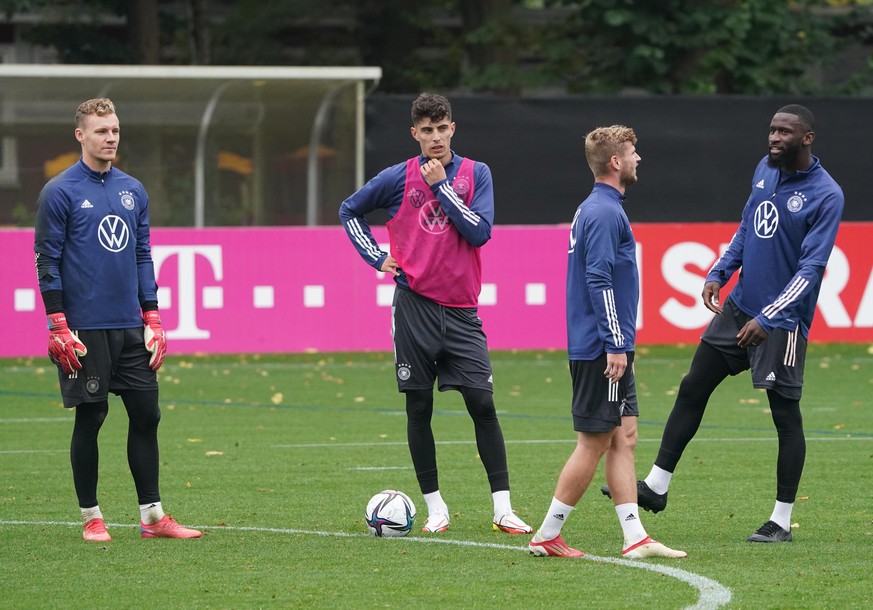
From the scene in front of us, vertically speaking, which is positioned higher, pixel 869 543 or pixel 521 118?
pixel 521 118

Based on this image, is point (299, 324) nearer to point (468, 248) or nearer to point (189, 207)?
point (189, 207)

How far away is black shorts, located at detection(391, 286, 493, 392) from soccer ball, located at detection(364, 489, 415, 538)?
608mm

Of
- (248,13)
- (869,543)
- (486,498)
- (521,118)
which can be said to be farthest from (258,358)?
(248,13)

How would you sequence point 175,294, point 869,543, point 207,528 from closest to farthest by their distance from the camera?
point 869,543 < point 207,528 < point 175,294

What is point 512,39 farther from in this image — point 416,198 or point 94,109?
point 94,109

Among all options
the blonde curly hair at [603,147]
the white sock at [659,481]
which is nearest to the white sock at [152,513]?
the white sock at [659,481]

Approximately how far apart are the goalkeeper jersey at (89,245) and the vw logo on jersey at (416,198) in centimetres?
132

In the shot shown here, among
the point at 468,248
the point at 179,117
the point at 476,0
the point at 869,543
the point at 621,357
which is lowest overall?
the point at 869,543

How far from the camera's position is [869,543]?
24.6ft

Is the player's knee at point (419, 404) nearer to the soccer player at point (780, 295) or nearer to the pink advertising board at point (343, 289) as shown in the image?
the soccer player at point (780, 295)

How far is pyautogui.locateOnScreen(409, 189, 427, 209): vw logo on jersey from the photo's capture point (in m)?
8.01

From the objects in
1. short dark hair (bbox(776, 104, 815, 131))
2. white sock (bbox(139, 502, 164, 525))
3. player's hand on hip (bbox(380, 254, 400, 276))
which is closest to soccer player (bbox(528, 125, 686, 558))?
short dark hair (bbox(776, 104, 815, 131))

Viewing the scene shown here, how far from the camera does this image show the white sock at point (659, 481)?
25.7ft

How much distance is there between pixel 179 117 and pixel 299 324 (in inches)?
146
